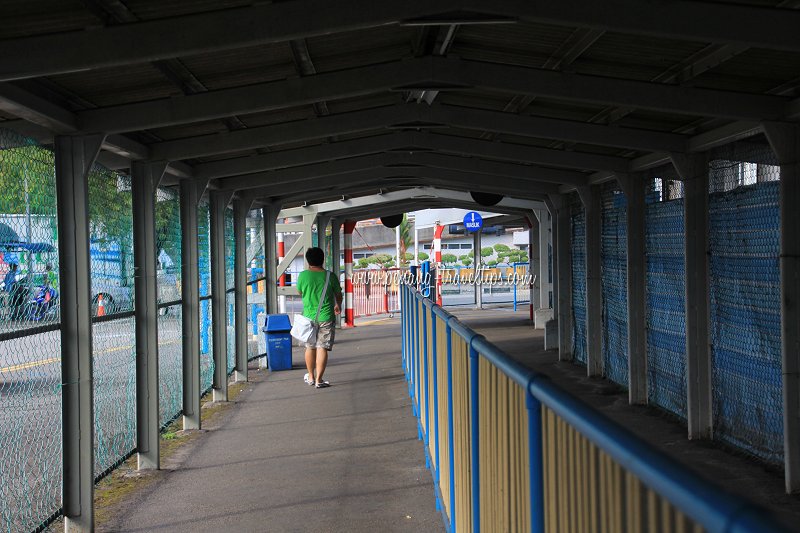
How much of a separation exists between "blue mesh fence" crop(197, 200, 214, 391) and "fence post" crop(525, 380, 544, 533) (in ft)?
28.7

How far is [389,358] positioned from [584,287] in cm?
353

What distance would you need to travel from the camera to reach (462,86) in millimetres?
7461

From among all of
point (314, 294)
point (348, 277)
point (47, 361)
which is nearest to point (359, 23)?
point (47, 361)

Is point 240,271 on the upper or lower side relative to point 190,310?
upper

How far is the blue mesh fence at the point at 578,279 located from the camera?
14.2 m

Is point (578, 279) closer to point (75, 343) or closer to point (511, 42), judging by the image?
point (511, 42)

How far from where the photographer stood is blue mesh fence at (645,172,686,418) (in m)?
9.59

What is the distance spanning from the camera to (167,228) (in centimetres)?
936

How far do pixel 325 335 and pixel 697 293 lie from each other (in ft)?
16.4

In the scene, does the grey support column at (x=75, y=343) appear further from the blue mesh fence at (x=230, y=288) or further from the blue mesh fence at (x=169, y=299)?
the blue mesh fence at (x=230, y=288)

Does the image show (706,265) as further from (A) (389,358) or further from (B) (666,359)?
(A) (389,358)

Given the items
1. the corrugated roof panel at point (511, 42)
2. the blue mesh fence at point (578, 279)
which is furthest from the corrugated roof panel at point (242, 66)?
the blue mesh fence at point (578, 279)

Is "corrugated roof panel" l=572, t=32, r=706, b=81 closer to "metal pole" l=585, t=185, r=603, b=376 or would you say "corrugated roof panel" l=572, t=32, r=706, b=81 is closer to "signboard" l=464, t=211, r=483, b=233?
"metal pole" l=585, t=185, r=603, b=376

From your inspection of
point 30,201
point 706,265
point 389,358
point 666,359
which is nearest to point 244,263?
point 389,358
